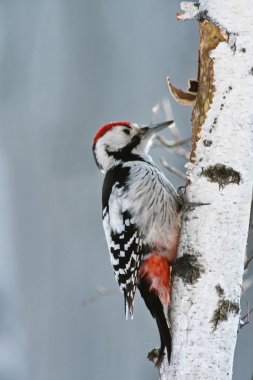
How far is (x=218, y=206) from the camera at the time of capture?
2.69 m

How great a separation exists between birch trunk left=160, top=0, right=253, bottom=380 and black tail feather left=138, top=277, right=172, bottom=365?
0.14ft

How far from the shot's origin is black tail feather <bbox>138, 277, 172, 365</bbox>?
8.93 ft

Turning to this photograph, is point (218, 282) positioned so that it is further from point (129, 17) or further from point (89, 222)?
point (129, 17)

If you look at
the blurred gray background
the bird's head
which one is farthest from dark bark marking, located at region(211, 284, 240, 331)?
→ the blurred gray background

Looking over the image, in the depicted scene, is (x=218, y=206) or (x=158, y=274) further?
(x=158, y=274)

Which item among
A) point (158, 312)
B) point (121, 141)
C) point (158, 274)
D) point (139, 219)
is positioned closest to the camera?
point (158, 312)

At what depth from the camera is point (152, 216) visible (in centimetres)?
329

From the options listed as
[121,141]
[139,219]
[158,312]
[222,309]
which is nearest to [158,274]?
[158,312]

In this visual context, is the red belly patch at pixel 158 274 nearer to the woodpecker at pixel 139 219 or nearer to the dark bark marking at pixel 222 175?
the woodpecker at pixel 139 219

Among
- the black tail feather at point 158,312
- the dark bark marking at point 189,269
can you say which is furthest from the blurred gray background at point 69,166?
the dark bark marking at point 189,269

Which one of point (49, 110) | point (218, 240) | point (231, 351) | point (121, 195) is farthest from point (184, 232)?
point (49, 110)

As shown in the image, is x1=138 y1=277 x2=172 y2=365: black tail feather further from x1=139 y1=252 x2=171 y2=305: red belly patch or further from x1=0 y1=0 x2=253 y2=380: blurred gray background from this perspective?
x1=0 y1=0 x2=253 y2=380: blurred gray background

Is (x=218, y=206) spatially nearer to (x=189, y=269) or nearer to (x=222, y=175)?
(x=222, y=175)

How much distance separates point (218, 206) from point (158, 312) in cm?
53
